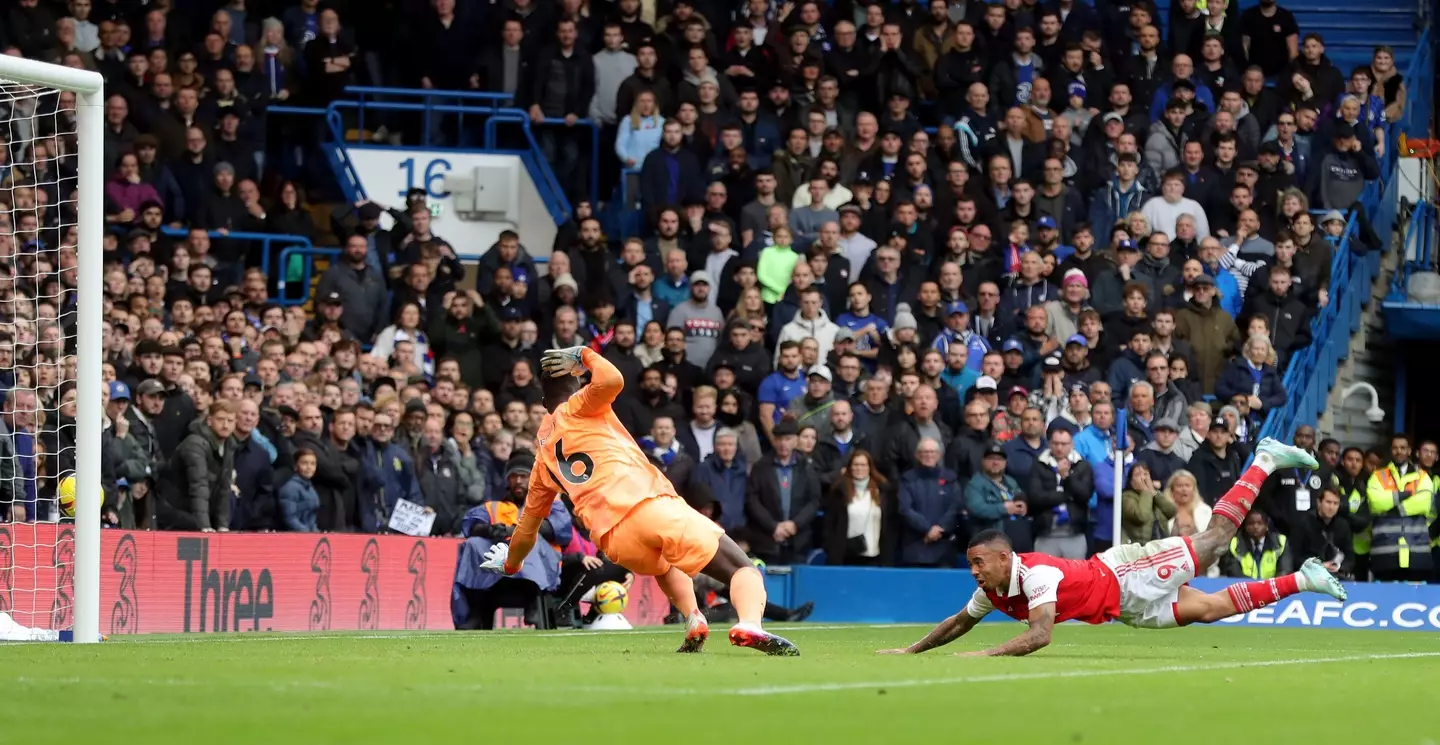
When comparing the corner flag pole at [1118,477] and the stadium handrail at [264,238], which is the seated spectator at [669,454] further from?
the stadium handrail at [264,238]

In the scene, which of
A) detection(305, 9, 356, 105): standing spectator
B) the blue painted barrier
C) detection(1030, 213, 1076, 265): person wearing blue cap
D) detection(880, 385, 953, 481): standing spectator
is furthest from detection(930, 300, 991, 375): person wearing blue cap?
detection(305, 9, 356, 105): standing spectator

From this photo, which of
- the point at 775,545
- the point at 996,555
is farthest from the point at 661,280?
the point at 996,555

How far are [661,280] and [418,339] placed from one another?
2.97 m

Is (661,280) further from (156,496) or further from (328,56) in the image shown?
(156,496)

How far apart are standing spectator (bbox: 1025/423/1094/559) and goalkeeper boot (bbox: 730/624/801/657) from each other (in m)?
10.6

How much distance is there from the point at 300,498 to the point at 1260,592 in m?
8.83

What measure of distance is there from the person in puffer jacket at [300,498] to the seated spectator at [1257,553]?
30.8 ft

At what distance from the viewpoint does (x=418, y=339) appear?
74.3 feet

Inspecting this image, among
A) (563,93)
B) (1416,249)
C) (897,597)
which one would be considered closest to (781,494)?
(897,597)

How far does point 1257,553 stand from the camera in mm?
22266

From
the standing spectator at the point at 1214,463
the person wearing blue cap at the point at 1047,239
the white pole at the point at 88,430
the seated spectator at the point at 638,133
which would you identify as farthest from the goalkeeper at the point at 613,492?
the seated spectator at the point at 638,133

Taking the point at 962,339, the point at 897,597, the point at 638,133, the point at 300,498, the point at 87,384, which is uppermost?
the point at 638,133

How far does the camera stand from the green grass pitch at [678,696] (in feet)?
23.4

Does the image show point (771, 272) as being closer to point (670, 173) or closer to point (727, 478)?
point (670, 173)
